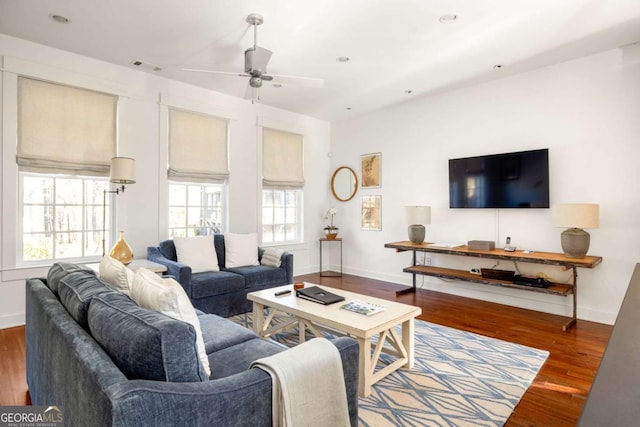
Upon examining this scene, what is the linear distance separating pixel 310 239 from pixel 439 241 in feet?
7.48

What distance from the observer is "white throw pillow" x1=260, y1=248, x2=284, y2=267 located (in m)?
4.31

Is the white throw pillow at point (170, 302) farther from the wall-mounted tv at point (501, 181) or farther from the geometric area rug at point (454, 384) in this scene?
the wall-mounted tv at point (501, 181)

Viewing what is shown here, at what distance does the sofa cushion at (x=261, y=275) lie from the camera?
12.9ft

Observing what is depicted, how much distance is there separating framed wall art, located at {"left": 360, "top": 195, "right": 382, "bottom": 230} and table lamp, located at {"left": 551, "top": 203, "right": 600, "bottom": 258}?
263cm

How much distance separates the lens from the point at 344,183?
631cm

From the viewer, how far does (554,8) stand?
2838 mm

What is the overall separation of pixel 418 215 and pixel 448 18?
245 cm

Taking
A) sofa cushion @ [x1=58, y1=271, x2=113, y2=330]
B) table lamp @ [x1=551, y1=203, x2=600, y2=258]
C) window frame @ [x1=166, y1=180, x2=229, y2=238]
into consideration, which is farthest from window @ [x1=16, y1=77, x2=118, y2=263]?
table lamp @ [x1=551, y1=203, x2=600, y2=258]

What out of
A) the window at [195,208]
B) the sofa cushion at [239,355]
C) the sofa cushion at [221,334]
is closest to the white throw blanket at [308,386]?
the sofa cushion at [239,355]

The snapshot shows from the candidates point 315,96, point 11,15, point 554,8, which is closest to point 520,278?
A: point 554,8

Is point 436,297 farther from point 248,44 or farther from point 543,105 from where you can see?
point 248,44

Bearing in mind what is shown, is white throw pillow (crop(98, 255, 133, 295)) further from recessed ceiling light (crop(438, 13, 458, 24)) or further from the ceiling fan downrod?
recessed ceiling light (crop(438, 13, 458, 24))

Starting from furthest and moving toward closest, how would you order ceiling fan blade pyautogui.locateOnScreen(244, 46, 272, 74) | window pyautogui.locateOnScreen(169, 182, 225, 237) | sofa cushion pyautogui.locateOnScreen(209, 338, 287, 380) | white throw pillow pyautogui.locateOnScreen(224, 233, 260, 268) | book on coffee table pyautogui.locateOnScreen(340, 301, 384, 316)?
1. window pyautogui.locateOnScreen(169, 182, 225, 237)
2. white throw pillow pyautogui.locateOnScreen(224, 233, 260, 268)
3. ceiling fan blade pyautogui.locateOnScreen(244, 46, 272, 74)
4. book on coffee table pyautogui.locateOnScreen(340, 301, 384, 316)
5. sofa cushion pyautogui.locateOnScreen(209, 338, 287, 380)

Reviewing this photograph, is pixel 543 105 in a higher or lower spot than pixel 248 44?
lower
